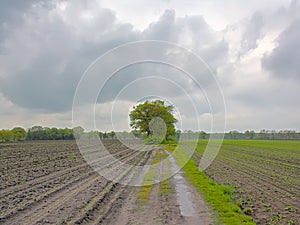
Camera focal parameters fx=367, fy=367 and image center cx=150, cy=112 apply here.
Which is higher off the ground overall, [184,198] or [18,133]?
[18,133]

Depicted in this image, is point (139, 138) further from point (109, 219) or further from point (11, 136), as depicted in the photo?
point (109, 219)

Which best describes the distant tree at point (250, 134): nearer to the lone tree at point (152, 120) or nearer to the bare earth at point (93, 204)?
the lone tree at point (152, 120)

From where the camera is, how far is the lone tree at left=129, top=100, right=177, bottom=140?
78250 millimetres

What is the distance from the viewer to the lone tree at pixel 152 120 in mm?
78250

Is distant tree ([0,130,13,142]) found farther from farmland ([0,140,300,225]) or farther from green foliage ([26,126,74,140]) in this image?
farmland ([0,140,300,225])

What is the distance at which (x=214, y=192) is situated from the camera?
14719 millimetres

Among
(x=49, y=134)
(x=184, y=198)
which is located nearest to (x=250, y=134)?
(x=49, y=134)

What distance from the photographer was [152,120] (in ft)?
263

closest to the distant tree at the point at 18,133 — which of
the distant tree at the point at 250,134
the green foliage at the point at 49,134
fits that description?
the green foliage at the point at 49,134

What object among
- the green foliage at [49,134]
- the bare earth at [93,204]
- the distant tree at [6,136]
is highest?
the green foliage at [49,134]

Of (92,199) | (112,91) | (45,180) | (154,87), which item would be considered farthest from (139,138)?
(92,199)

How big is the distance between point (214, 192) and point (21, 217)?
7596 millimetres

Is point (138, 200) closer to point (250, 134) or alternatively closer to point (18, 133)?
point (18, 133)

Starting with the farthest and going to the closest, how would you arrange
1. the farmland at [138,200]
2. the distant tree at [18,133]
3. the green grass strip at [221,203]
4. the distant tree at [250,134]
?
the distant tree at [250,134] → the distant tree at [18,133] → the farmland at [138,200] → the green grass strip at [221,203]
